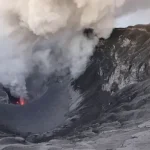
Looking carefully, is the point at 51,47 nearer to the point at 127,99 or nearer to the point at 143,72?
the point at 143,72

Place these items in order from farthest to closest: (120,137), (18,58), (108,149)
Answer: (18,58) → (120,137) → (108,149)

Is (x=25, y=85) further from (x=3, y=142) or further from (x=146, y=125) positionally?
(x=146, y=125)

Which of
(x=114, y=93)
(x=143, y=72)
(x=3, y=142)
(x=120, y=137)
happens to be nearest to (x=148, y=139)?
(x=120, y=137)

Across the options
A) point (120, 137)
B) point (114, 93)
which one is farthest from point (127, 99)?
point (120, 137)

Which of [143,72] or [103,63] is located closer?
[143,72]

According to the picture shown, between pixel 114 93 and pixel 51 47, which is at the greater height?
pixel 51 47

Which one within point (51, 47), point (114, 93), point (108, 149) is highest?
point (51, 47)

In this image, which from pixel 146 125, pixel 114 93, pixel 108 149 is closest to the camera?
pixel 108 149
